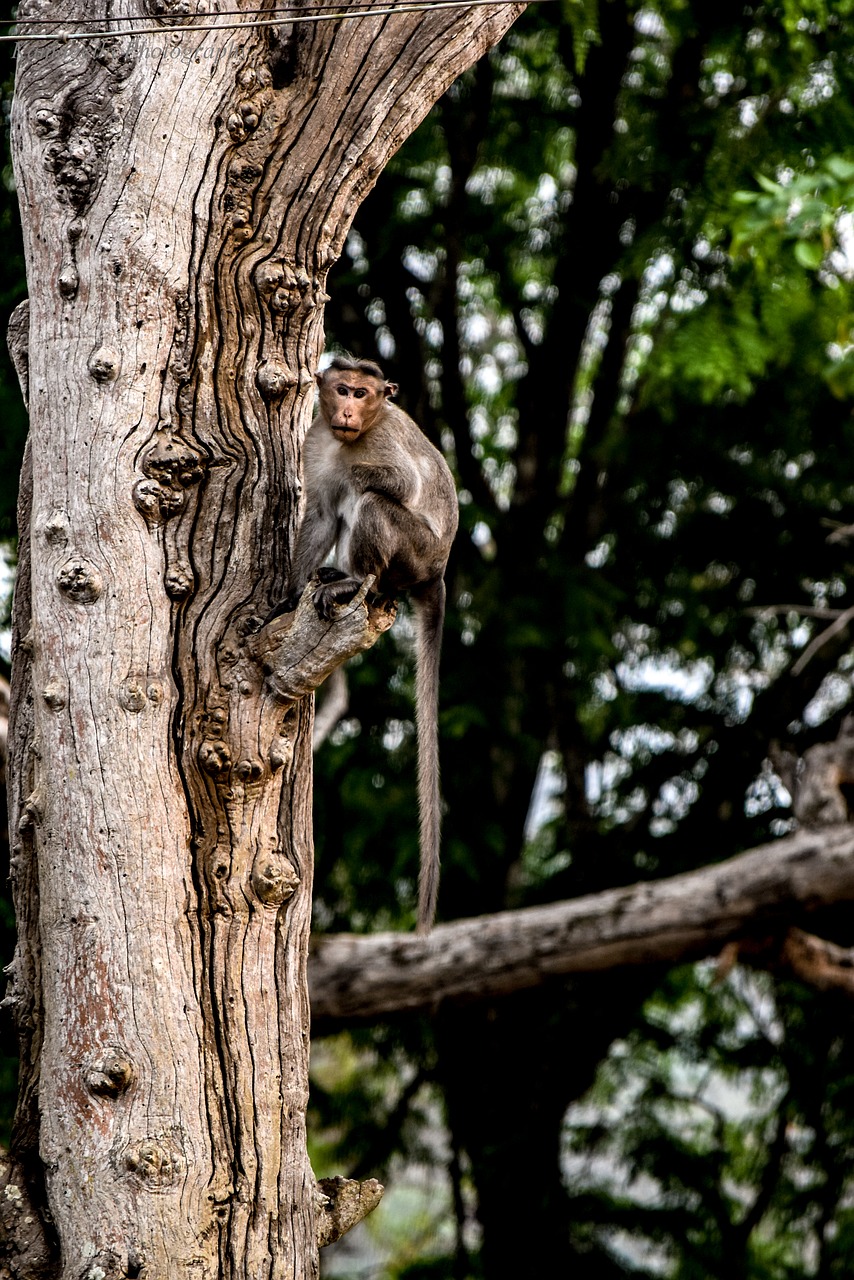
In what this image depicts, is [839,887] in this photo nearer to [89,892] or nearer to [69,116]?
[89,892]

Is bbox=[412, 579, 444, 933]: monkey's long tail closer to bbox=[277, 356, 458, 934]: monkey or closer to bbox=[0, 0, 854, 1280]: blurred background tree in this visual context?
bbox=[277, 356, 458, 934]: monkey

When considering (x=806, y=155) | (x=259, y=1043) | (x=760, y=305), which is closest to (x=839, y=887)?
(x=760, y=305)

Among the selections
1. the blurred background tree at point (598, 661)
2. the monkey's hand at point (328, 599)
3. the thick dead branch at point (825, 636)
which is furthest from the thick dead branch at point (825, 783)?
Answer: the monkey's hand at point (328, 599)

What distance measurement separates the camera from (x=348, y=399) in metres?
4.20

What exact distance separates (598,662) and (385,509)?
3.71 m

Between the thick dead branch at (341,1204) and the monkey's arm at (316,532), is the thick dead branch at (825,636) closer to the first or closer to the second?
the monkey's arm at (316,532)

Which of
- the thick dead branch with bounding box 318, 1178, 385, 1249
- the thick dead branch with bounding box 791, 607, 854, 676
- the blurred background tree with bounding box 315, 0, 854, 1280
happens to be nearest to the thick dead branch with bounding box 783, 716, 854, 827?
the thick dead branch with bounding box 791, 607, 854, 676

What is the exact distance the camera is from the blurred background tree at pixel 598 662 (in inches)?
276

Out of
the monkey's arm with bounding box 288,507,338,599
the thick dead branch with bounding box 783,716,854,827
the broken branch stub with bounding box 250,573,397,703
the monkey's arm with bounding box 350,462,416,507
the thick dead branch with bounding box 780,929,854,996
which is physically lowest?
the thick dead branch with bounding box 780,929,854,996

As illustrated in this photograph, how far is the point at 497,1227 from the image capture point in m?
7.54

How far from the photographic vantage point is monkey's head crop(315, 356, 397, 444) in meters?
4.18

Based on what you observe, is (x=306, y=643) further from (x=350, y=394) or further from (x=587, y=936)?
(x=587, y=936)

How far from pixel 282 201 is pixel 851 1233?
7.33 metres

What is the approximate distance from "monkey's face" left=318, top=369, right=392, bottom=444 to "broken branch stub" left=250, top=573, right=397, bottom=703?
1528 millimetres
